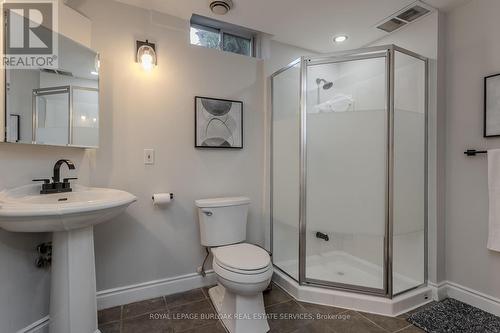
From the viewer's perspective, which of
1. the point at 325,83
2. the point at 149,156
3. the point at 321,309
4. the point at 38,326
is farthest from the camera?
the point at 325,83

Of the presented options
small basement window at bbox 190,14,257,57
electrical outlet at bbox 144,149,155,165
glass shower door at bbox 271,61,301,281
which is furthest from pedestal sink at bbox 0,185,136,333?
small basement window at bbox 190,14,257,57

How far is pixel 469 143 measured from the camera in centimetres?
178

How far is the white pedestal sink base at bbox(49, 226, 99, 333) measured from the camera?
4.10 feet

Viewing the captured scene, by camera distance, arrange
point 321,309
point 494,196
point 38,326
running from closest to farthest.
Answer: point 38,326, point 494,196, point 321,309

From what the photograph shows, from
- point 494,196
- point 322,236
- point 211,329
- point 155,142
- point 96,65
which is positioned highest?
point 96,65

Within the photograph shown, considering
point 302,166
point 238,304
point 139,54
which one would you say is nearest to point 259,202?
point 302,166

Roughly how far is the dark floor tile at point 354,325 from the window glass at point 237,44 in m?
2.36

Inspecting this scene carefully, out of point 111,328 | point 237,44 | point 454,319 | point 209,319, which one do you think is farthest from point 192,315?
point 237,44

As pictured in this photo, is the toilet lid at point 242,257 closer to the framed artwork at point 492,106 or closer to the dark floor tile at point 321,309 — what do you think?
the dark floor tile at point 321,309

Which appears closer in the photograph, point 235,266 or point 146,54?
point 235,266

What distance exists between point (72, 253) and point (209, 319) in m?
0.95

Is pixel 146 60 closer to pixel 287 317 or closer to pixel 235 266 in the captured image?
pixel 235 266

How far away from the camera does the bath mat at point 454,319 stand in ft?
4.94

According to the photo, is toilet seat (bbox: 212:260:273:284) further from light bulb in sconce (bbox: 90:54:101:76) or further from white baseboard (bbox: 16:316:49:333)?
light bulb in sconce (bbox: 90:54:101:76)
